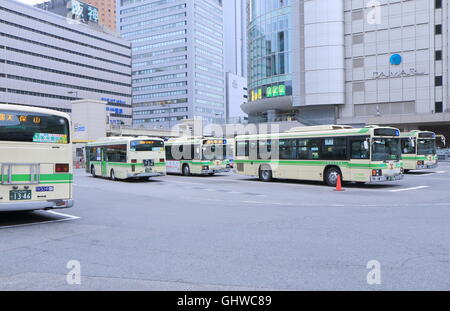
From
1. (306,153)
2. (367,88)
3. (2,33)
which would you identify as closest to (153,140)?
(306,153)

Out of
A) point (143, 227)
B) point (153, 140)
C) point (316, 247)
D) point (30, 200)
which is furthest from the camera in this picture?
point (153, 140)

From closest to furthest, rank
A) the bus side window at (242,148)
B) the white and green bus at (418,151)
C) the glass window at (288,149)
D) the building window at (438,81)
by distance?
the glass window at (288,149) < the bus side window at (242,148) < the white and green bus at (418,151) < the building window at (438,81)

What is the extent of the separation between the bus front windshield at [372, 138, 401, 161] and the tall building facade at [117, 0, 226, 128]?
12300cm

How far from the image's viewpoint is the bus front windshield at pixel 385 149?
691 inches

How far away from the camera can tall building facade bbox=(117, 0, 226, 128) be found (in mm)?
141875

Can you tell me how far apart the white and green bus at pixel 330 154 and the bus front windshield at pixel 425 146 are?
9.15 metres

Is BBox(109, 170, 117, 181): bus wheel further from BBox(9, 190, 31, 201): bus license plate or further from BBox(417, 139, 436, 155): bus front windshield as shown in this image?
BBox(417, 139, 436, 155): bus front windshield

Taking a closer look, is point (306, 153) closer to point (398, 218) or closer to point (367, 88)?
point (398, 218)

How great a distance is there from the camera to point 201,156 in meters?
27.4

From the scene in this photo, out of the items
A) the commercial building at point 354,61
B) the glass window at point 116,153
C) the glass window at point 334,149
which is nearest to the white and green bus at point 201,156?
the glass window at point 116,153

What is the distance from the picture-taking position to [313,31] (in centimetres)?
6116

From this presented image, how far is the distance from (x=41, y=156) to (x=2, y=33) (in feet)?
A: 307

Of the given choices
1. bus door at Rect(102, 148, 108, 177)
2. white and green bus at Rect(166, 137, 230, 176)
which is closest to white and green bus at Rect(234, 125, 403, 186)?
white and green bus at Rect(166, 137, 230, 176)

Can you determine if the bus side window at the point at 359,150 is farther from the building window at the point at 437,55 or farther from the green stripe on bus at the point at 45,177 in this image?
the building window at the point at 437,55
